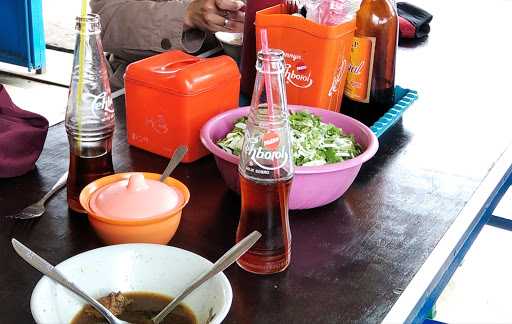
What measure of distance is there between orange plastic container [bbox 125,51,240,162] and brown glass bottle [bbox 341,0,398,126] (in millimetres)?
245

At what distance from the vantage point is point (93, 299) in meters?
0.73

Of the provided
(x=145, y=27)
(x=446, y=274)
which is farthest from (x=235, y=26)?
(x=446, y=274)

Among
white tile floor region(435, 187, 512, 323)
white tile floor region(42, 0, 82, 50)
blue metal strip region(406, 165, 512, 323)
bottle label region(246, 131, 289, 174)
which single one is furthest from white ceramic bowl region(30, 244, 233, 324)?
white tile floor region(42, 0, 82, 50)

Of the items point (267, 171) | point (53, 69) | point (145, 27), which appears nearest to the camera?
point (267, 171)

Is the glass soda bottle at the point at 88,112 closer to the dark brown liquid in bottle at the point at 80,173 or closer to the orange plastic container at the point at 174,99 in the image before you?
the dark brown liquid in bottle at the point at 80,173

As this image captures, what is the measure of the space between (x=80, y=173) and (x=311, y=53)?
18.3 inches

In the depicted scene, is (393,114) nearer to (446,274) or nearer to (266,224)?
(446,274)

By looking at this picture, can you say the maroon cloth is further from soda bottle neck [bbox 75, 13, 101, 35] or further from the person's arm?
the person's arm

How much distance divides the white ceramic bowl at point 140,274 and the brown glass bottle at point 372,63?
62cm

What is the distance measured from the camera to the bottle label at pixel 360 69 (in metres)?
1.24

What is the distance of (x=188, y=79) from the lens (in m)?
1.07

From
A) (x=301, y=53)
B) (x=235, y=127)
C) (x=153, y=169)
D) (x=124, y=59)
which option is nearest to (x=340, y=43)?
(x=301, y=53)

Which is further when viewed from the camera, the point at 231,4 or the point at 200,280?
the point at 231,4

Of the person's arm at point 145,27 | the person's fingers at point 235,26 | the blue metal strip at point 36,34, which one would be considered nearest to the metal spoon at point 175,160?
the person's fingers at point 235,26
